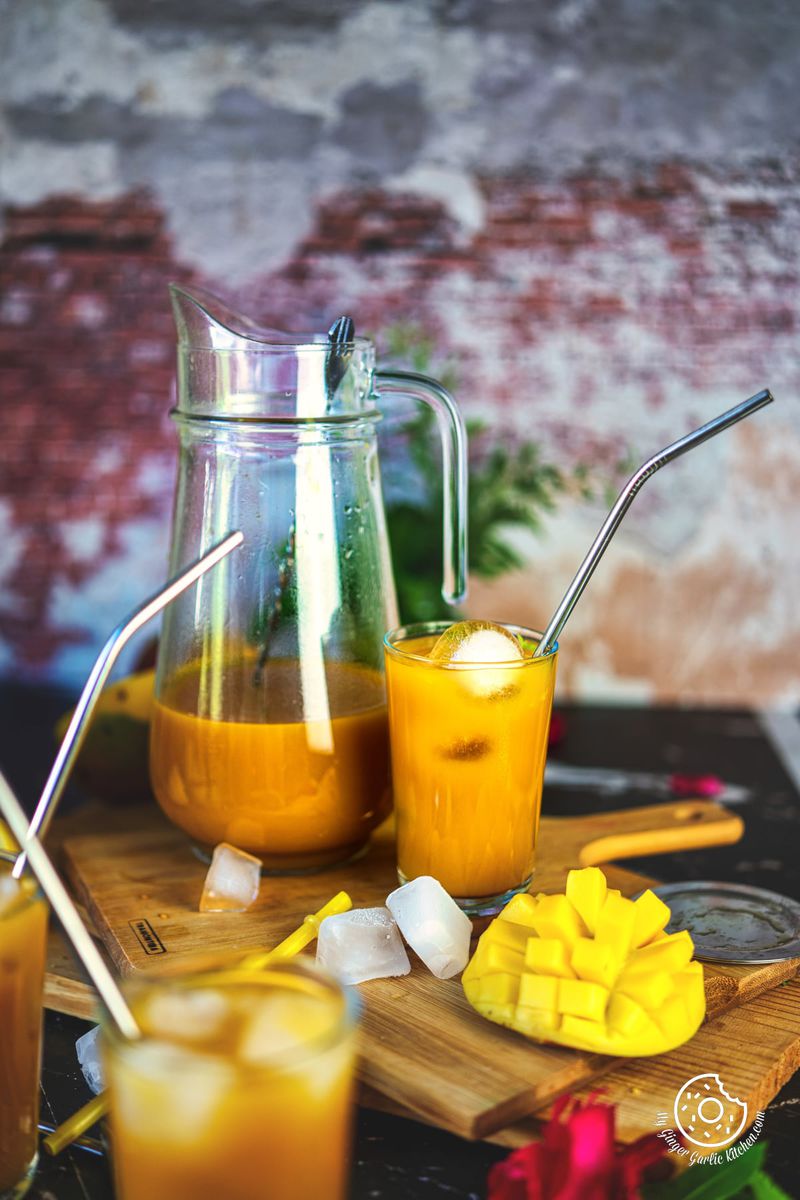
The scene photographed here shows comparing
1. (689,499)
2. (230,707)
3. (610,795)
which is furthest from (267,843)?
(689,499)

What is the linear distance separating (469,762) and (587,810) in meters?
0.47

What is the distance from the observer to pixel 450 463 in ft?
2.98

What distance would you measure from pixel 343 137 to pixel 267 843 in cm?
115

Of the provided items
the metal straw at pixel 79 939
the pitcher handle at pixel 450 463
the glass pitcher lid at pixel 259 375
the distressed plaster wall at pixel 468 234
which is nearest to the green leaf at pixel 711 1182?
the metal straw at pixel 79 939

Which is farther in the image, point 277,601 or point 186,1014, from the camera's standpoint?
point 277,601

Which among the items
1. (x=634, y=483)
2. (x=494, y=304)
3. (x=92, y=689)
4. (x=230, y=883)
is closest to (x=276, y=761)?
(x=230, y=883)

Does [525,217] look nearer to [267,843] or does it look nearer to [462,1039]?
[267,843]

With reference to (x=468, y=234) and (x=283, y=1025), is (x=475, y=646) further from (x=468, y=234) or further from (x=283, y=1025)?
(x=468, y=234)

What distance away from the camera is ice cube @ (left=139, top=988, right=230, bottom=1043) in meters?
0.49

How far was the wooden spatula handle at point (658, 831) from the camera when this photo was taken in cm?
99

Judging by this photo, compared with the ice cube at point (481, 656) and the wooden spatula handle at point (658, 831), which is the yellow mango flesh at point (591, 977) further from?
the wooden spatula handle at point (658, 831)

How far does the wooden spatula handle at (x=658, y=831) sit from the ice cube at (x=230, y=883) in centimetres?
27

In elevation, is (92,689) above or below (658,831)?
above

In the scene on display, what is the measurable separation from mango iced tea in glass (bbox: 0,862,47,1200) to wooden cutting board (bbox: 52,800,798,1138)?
148 millimetres
